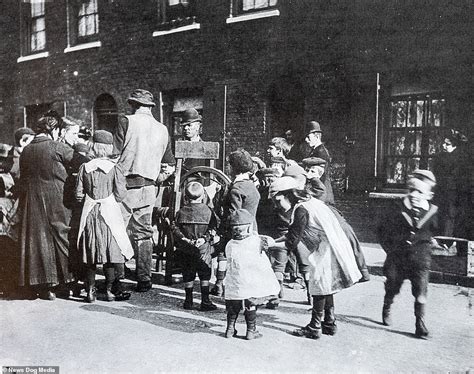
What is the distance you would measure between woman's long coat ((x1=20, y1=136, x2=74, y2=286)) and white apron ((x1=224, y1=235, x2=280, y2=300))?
2.06 m

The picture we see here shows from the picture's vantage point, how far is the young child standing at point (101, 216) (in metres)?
4.70

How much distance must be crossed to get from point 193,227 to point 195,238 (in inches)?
4.0

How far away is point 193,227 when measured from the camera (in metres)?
4.56

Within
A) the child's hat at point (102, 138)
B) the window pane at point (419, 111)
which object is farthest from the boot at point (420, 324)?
the window pane at point (419, 111)

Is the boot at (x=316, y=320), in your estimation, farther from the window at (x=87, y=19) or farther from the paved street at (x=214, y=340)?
the window at (x=87, y=19)

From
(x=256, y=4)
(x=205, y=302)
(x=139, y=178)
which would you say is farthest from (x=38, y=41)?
(x=205, y=302)

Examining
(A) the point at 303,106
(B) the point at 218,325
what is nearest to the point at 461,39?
(A) the point at 303,106

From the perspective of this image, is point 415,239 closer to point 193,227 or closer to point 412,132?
point 193,227

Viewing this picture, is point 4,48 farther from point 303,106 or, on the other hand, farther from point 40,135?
point 40,135

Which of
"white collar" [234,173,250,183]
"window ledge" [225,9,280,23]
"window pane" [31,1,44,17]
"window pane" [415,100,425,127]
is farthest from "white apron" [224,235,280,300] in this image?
"window pane" [31,1,44,17]

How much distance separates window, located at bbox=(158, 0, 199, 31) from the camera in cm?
1008

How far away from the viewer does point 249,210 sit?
409 cm

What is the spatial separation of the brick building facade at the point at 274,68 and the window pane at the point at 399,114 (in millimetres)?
17

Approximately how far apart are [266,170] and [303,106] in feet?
12.0
